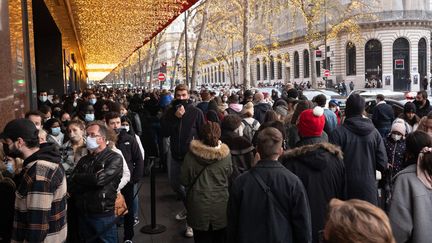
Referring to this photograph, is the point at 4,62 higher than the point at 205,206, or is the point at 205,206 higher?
the point at 4,62

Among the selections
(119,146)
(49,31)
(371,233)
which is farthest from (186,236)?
(49,31)

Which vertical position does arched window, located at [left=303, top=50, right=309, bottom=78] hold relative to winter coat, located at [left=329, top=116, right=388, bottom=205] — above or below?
above

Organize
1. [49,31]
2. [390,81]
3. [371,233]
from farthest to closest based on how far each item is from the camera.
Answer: [390,81] → [49,31] → [371,233]

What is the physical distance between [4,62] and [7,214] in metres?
3.33

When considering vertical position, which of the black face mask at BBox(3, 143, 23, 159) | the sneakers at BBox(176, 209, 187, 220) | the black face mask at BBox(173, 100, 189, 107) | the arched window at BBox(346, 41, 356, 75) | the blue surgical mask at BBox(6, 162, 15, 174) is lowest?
the sneakers at BBox(176, 209, 187, 220)

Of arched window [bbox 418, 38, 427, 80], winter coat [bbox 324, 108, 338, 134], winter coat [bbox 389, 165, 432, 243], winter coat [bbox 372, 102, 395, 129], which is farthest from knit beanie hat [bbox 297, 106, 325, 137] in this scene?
arched window [bbox 418, 38, 427, 80]

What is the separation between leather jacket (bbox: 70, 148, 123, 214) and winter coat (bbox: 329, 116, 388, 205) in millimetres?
2589

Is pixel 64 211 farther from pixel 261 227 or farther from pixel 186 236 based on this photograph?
pixel 186 236

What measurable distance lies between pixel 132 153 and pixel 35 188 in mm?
2672

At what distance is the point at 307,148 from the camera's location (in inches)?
168

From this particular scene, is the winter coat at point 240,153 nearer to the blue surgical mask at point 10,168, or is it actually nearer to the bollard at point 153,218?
the bollard at point 153,218

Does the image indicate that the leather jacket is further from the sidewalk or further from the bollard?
the bollard

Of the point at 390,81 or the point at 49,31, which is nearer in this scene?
the point at 49,31

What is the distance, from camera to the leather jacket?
14.3 ft
